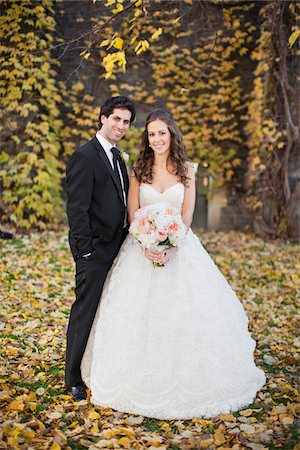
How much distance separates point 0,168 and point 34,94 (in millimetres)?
1550

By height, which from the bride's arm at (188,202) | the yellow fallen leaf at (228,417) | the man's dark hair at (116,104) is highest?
the man's dark hair at (116,104)

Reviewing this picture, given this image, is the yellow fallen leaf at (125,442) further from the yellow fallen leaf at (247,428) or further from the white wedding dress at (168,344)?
the yellow fallen leaf at (247,428)

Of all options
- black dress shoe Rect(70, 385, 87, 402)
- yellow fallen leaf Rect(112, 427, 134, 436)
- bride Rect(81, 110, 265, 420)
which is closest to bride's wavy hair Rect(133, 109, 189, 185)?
bride Rect(81, 110, 265, 420)

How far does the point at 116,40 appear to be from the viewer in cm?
386

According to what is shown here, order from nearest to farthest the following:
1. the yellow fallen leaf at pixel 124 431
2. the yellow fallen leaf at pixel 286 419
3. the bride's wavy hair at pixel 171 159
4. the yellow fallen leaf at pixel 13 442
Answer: the yellow fallen leaf at pixel 13 442
the yellow fallen leaf at pixel 124 431
the yellow fallen leaf at pixel 286 419
the bride's wavy hair at pixel 171 159

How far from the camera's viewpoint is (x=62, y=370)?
145 inches

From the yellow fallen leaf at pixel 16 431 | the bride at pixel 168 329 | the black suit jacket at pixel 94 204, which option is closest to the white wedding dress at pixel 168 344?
the bride at pixel 168 329

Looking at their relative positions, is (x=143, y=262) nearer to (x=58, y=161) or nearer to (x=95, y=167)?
(x=95, y=167)

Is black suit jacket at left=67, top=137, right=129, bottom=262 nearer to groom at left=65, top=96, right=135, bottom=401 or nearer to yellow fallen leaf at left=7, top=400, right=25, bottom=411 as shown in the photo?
groom at left=65, top=96, right=135, bottom=401

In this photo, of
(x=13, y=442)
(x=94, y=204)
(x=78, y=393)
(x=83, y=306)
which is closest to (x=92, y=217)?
(x=94, y=204)

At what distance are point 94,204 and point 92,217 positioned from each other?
0.29 ft

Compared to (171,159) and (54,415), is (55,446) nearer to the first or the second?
(54,415)

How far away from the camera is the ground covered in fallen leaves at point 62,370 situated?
8.79 feet

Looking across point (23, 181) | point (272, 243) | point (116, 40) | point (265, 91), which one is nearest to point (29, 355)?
point (116, 40)
